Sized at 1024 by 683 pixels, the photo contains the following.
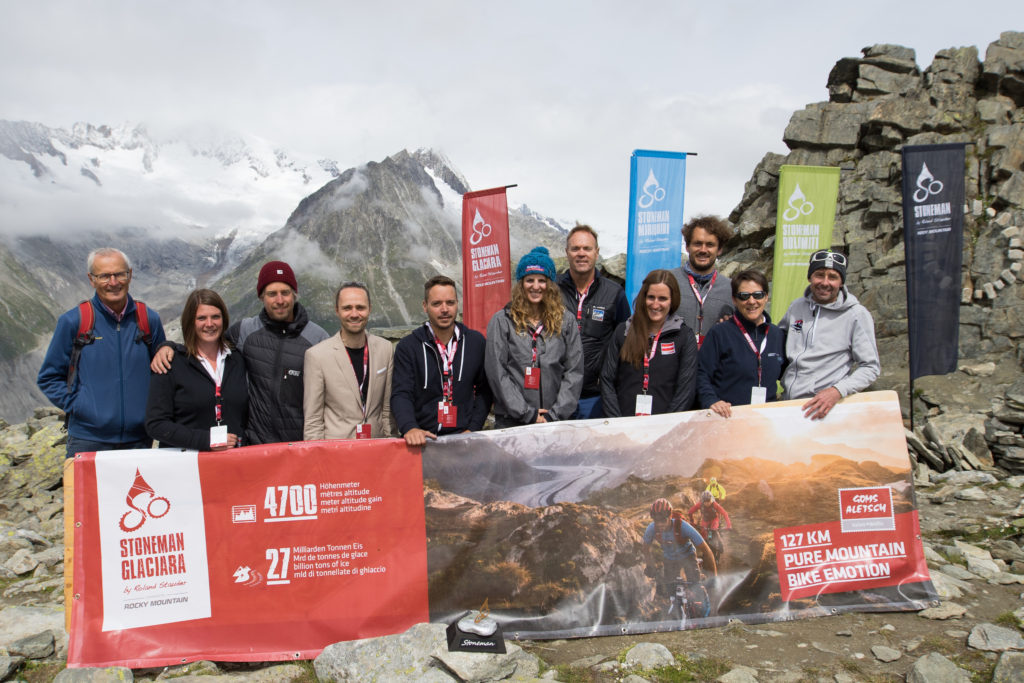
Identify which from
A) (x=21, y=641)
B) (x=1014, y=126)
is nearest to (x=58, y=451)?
(x=21, y=641)

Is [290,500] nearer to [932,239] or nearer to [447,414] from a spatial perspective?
[447,414]

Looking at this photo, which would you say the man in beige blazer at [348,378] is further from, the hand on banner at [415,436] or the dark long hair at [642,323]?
the dark long hair at [642,323]

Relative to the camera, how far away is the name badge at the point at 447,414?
16.8 feet

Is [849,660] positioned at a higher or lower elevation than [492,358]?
lower

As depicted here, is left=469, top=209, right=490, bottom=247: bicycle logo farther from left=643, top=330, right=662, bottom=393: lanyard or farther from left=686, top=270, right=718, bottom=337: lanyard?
left=643, top=330, right=662, bottom=393: lanyard

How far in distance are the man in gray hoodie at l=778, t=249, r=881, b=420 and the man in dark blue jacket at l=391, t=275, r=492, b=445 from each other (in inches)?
110

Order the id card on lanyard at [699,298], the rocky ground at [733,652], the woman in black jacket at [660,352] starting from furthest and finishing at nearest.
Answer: the id card on lanyard at [699,298], the woman in black jacket at [660,352], the rocky ground at [733,652]

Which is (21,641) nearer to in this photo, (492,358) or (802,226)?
(492,358)

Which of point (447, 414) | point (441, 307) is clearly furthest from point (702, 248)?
point (447, 414)

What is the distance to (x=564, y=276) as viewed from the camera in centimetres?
651

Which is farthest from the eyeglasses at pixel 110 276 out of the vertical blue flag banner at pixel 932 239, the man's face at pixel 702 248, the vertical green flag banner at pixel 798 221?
the vertical blue flag banner at pixel 932 239

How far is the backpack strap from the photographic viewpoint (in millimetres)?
4988

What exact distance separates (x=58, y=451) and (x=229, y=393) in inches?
366

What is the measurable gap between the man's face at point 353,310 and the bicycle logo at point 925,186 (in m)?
11.6
